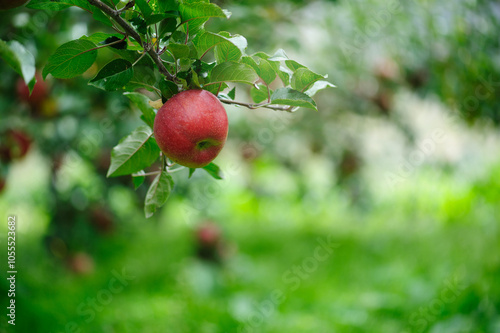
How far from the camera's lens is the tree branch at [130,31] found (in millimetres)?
512

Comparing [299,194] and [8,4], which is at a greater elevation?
[8,4]

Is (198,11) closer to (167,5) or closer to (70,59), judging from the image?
(167,5)

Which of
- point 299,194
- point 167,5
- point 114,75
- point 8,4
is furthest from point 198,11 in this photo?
point 299,194

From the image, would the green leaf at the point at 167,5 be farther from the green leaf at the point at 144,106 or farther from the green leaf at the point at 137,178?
the green leaf at the point at 137,178

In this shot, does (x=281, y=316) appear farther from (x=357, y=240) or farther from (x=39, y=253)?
(x=39, y=253)

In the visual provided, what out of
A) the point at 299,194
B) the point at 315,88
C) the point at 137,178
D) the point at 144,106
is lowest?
the point at 299,194

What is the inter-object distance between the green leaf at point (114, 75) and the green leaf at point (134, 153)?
3.2 inches

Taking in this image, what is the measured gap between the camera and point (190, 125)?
551 millimetres

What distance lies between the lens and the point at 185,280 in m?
2.08

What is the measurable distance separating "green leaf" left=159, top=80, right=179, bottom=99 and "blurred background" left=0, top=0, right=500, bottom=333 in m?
0.58

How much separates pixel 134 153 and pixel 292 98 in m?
0.24

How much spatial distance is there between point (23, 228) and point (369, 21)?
8.64ft

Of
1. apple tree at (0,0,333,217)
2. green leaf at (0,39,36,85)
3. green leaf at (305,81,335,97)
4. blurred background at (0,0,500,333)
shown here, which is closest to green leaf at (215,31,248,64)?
apple tree at (0,0,333,217)

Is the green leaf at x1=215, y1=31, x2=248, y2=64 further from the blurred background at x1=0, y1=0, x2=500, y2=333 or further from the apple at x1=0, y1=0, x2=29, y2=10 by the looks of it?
the blurred background at x1=0, y1=0, x2=500, y2=333
